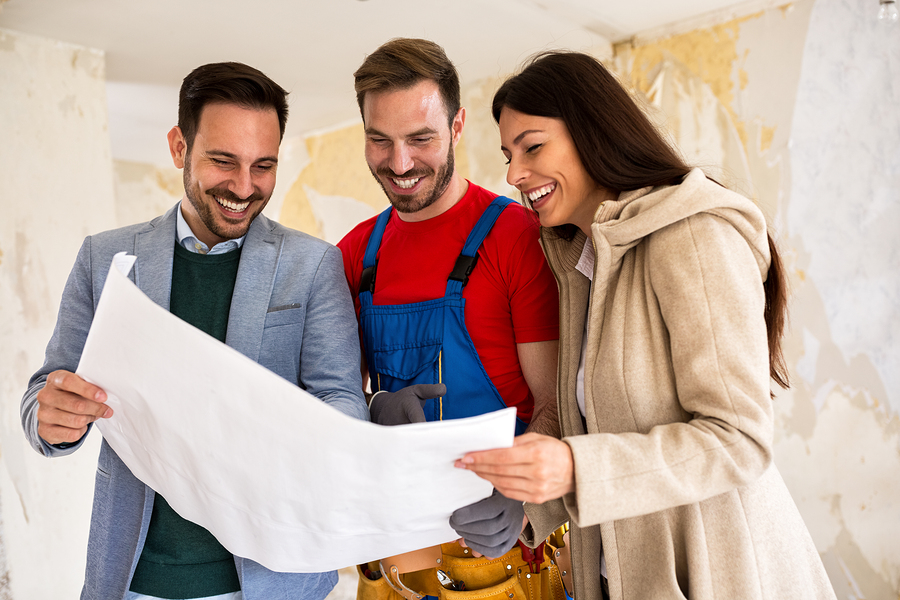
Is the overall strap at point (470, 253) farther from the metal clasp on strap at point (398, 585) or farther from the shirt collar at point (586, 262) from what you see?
the metal clasp on strap at point (398, 585)

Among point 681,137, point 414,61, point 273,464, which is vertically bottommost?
point 273,464

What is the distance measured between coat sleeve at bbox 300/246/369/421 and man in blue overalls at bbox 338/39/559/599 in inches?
5.5

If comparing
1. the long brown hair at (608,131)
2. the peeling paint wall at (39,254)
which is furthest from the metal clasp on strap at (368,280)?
the peeling paint wall at (39,254)

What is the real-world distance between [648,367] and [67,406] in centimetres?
101

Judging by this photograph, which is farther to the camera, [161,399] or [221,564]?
[221,564]

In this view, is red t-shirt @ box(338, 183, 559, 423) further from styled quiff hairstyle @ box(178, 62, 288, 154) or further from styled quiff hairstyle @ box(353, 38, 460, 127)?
styled quiff hairstyle @ box(178, 62, 288, 154)

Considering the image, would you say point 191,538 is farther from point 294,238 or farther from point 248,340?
point 294,238

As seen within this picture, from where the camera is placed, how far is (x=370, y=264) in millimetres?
1722

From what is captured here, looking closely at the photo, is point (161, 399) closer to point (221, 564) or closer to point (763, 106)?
point (221, 564)

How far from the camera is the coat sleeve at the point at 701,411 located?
0.95 meters

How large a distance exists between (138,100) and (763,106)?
422 cm

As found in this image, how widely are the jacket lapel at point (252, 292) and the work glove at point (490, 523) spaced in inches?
21.3

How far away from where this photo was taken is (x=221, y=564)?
53.1 inches

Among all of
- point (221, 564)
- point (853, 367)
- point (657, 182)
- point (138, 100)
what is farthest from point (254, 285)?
point (138, 100)
